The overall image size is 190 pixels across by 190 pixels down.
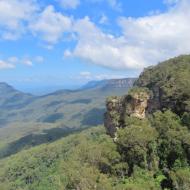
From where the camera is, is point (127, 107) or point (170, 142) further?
point (127, 107)

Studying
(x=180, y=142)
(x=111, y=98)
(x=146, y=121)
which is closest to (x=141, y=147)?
(x=180, y=142)

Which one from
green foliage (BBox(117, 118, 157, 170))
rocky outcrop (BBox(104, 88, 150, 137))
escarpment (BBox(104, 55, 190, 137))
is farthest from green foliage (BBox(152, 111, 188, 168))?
rocky outcrop (BBox(104, 88, 150, 137))

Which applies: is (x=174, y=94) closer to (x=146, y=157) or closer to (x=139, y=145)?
(x=139, y=145)

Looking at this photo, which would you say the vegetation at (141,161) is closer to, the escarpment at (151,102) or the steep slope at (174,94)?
the steep slope at (174,94)

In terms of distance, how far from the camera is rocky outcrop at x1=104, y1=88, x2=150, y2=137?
264 ft

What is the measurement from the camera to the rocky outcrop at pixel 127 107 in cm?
8044

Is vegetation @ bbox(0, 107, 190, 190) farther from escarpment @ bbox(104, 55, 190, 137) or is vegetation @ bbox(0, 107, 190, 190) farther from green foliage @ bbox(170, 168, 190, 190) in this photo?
escarpment @ bbox(104, 55, 190, 137)

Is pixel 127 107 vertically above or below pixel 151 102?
below

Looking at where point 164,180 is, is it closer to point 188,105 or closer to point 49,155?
point 188,105

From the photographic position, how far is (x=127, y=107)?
81.0 meters

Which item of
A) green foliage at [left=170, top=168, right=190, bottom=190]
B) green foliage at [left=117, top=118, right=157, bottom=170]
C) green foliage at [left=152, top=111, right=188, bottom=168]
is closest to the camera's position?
green foliage at [left=170, top=168, right=190, bottom=190]

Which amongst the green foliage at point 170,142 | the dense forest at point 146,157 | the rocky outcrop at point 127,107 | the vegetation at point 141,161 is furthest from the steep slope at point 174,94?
the green foliage at point 170,142

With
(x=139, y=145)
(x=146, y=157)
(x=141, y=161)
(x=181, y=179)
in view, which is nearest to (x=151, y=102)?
(x=139, y=145)

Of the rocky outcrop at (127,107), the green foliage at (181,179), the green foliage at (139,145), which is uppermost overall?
the rocky outcrop at (127,107)
